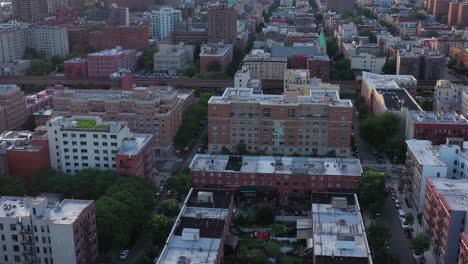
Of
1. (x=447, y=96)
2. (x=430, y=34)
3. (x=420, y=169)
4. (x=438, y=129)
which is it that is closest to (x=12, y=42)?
(x=447, y=96)

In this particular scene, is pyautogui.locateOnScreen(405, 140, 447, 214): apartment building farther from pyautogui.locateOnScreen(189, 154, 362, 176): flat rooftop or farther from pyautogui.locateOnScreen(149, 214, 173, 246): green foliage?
pyautogui.locateOnScreen(149, 214, 173, 246): green foliage

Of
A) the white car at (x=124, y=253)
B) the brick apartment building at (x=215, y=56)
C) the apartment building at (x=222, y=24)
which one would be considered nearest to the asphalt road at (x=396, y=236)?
the white car at (x=124, y=253)

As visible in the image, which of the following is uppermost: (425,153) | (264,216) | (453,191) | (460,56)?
(460,56)

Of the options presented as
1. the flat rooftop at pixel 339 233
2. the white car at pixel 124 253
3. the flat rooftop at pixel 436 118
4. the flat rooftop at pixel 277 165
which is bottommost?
the white car at pixel 124 253

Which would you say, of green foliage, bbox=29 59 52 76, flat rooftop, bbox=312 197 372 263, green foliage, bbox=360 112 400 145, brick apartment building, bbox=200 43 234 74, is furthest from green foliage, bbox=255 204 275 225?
green foliage, bbox=29 59 52 76

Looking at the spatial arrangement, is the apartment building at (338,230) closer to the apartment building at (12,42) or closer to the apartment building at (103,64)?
the apartment building at (103,64)

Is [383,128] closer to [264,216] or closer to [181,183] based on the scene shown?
[264,216]
